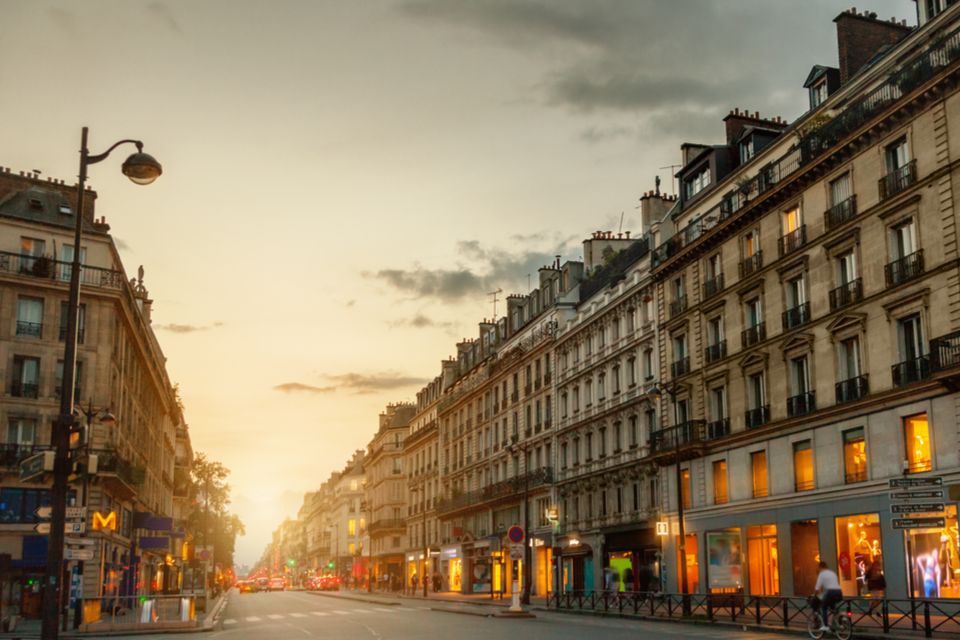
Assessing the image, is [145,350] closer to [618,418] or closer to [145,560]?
[145,560]

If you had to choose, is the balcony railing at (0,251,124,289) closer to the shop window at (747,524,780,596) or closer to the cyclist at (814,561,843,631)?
the shop window at (747,524,780,596)

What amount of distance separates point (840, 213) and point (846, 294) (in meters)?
3.01

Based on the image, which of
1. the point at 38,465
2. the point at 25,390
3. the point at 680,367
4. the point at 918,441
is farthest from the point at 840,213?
the point at 25,390

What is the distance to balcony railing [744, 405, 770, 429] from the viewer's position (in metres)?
37.4

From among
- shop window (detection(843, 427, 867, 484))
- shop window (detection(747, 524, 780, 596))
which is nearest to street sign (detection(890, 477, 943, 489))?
shop window (detection(843, 427, 867, 484))

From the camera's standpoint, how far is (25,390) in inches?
1580

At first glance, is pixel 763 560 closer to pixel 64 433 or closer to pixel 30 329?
pixel 64 433

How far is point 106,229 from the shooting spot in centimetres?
4916

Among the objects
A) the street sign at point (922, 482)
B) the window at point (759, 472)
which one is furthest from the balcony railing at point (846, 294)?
the street sign at point (922, 482)

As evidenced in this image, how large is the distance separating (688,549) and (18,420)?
29.3 meters

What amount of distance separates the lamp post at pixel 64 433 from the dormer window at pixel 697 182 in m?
34.7

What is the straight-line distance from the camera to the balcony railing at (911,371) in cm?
2902

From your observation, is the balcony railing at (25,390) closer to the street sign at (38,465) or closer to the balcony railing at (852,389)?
the street sign at (38,465)

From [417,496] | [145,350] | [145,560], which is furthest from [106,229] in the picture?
[417,496]
